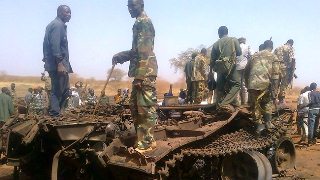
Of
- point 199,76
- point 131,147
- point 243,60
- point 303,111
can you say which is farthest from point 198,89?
point 131,147

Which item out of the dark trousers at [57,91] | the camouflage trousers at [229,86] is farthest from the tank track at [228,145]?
the dark trousers at [57,91]

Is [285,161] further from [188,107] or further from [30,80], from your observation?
[30,80]

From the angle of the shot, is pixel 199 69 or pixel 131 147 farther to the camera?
pixel 199 69

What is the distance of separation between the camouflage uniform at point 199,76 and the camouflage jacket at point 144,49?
6.79 m

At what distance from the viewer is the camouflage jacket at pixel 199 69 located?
13.0 meters

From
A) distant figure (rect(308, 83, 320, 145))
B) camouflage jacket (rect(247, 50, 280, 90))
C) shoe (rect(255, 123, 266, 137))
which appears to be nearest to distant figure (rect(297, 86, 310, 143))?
distant figure (rect(308, 83, 320, 145))

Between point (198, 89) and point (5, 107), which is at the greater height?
point (198, 89)

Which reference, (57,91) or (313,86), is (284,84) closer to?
(313,86)

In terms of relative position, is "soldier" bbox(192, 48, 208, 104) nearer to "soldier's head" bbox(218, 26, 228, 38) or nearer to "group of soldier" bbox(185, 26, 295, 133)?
"group of soldier" bbox(185, 26, 295, 133)

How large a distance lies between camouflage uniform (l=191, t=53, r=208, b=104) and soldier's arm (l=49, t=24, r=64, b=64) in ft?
19.4

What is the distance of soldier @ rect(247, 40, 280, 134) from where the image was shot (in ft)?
26.4

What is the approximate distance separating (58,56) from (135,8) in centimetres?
211

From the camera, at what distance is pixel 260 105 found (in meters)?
8.34

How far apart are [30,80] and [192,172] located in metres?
47.8
